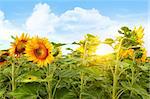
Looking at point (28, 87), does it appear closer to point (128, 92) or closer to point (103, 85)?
point (103, 85)

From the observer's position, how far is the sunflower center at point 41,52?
7.63ft

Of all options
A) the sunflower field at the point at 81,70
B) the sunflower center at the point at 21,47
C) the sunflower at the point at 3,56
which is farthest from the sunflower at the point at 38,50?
the sunflower at the point at 3,56

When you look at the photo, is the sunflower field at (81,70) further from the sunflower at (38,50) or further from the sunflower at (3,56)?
the sunflower at (3,56)

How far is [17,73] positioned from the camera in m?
2.63

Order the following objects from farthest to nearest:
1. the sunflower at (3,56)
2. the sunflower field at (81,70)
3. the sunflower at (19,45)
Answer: the sunflower at (3,56)
the sunflower at (19,45)
the sunflower field at (81,70)

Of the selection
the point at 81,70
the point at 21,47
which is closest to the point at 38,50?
the point at 21,47

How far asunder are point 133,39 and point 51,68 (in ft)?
1.70

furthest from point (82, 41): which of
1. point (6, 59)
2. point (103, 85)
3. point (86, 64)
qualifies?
point (6, 59)

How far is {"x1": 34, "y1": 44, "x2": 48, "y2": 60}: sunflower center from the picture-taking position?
2.33 metres

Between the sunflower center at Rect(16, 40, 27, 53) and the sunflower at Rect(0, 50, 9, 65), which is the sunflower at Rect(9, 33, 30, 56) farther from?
the sunflower at Rect(0, 50, 9, 65)

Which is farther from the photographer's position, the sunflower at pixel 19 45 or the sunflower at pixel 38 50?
the sunflower at pixel 19 45

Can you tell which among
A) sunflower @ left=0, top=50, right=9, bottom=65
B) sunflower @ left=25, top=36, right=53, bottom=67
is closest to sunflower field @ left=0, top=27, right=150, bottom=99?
sunflower @ left=25, top=36, right=53, bottom=67

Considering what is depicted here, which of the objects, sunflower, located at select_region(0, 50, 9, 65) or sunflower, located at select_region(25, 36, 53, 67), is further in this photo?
sunflower, located at select_region(0, 50, 9, 65)

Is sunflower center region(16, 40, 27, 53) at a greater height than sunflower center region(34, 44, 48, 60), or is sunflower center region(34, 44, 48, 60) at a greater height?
sunflower center region(16, 40, 27, 53)
